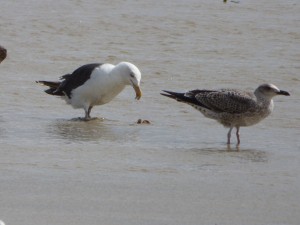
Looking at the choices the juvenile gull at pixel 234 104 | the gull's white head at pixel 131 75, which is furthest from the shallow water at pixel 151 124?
the gull's white head at pixel 131 75

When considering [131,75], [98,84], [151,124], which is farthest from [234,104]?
[98,84]

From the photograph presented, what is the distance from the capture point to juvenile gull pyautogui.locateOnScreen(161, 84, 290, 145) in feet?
34.5

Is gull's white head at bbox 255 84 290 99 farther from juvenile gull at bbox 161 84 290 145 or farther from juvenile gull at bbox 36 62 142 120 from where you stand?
juvenile gull at bbox 36 62 142 120

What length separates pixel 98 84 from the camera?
11.5 metres

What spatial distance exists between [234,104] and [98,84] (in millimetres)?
1658

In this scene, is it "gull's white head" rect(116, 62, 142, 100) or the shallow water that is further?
"gull's white head" rect(116, 62, 142, 100)

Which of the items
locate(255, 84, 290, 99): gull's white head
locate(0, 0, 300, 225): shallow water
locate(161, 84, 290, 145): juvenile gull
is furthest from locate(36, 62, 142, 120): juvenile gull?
locate(255, 84, 290, 99): gull's white head

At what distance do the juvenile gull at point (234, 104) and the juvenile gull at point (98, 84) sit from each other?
0.60 metres

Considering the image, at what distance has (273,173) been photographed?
8.66 meters

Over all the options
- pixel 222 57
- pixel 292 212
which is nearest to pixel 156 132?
pixel 292 212

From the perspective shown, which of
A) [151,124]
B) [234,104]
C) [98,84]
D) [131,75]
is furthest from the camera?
[98,84]

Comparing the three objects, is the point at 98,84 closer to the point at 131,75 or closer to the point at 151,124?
the point at 131,75

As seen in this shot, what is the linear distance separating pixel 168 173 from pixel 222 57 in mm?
6467

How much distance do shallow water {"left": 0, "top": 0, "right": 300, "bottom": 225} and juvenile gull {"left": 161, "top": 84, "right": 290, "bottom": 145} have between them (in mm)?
196
